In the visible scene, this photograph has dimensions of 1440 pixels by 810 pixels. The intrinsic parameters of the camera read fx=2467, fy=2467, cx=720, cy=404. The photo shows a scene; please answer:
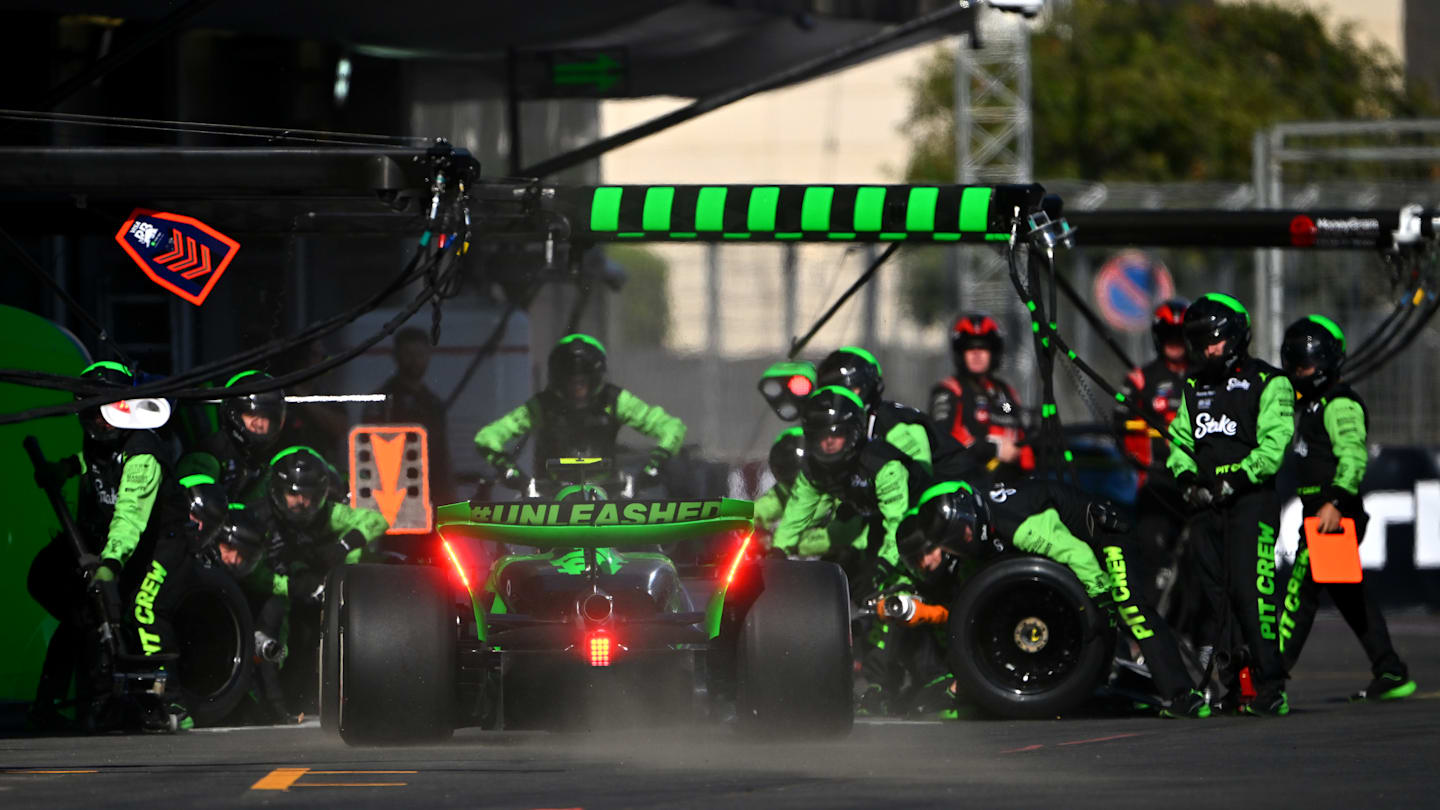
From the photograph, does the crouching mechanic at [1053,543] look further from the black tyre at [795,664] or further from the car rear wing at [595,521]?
the car rear wing at [595,521]

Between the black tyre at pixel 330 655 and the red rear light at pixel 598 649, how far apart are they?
1.07 meters

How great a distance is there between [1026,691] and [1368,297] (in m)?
9.07

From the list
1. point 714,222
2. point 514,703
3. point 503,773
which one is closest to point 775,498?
point 714,222

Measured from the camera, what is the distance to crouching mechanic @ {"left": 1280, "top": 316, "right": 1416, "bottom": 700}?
1123 centimetres

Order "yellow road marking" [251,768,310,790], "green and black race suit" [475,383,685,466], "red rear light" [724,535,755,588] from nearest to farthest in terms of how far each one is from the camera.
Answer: "yellow road marking" [251,768,310,790] < "red rear light" [724,535,755,588] < "green and black race suit" [475,383,685,466]

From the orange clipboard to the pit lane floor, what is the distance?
2.27ft

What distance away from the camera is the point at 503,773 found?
27.0 ft

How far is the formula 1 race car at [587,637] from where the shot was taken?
8.93 meters

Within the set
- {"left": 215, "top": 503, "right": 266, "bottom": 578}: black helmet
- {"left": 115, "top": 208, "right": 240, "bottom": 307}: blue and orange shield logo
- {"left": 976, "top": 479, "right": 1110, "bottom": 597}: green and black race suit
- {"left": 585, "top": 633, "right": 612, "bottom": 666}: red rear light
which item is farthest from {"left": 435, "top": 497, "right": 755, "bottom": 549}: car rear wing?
{"left": 215, "top": 503, "right": 266, "bottom": 578}: black helmet

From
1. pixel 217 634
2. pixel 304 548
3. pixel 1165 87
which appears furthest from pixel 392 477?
pixel 1165 87

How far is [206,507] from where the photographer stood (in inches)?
428

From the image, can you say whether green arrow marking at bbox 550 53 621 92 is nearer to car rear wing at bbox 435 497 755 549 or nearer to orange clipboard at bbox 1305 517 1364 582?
orange clipboard at bbox 1305 517 1364 582

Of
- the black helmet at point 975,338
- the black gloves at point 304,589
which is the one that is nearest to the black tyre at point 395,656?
the black gloves at point 304,589

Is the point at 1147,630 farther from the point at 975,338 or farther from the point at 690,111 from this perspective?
the point at 690,111
